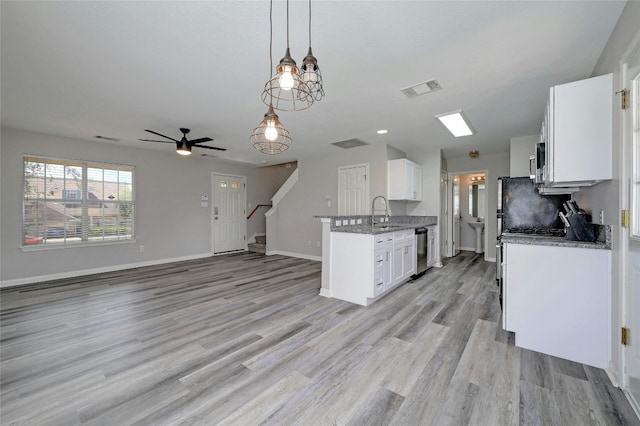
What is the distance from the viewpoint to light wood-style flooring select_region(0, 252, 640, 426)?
1559 millimetres

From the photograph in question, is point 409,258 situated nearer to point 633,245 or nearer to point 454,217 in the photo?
point 633,245

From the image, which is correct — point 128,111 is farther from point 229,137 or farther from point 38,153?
point 38,153

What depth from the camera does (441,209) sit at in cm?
596

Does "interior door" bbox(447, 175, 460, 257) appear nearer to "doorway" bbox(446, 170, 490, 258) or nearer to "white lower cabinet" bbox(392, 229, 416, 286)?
"doorway" bbox(446, 170, 490, 258)

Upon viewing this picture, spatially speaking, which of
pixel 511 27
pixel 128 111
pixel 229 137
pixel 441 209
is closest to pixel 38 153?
pixel 128 111

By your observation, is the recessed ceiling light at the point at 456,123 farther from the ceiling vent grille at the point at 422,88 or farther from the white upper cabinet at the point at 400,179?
the white upper cabinet at the point at 400,179

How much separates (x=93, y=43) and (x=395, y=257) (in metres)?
4.00

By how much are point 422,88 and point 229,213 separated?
5.95 meters

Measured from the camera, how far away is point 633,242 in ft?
5.28

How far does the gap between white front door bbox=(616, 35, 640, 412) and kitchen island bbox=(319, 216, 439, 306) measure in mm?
2097

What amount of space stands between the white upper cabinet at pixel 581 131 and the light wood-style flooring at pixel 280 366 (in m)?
1.48

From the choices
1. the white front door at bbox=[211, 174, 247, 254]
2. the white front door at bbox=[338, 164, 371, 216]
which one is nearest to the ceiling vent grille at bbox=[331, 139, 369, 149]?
the white front door at bbox=[338, 164, 371, 216]

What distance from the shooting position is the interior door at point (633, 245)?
156 cm

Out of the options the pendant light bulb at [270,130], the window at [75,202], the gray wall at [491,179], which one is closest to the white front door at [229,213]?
the window at [75,202]
